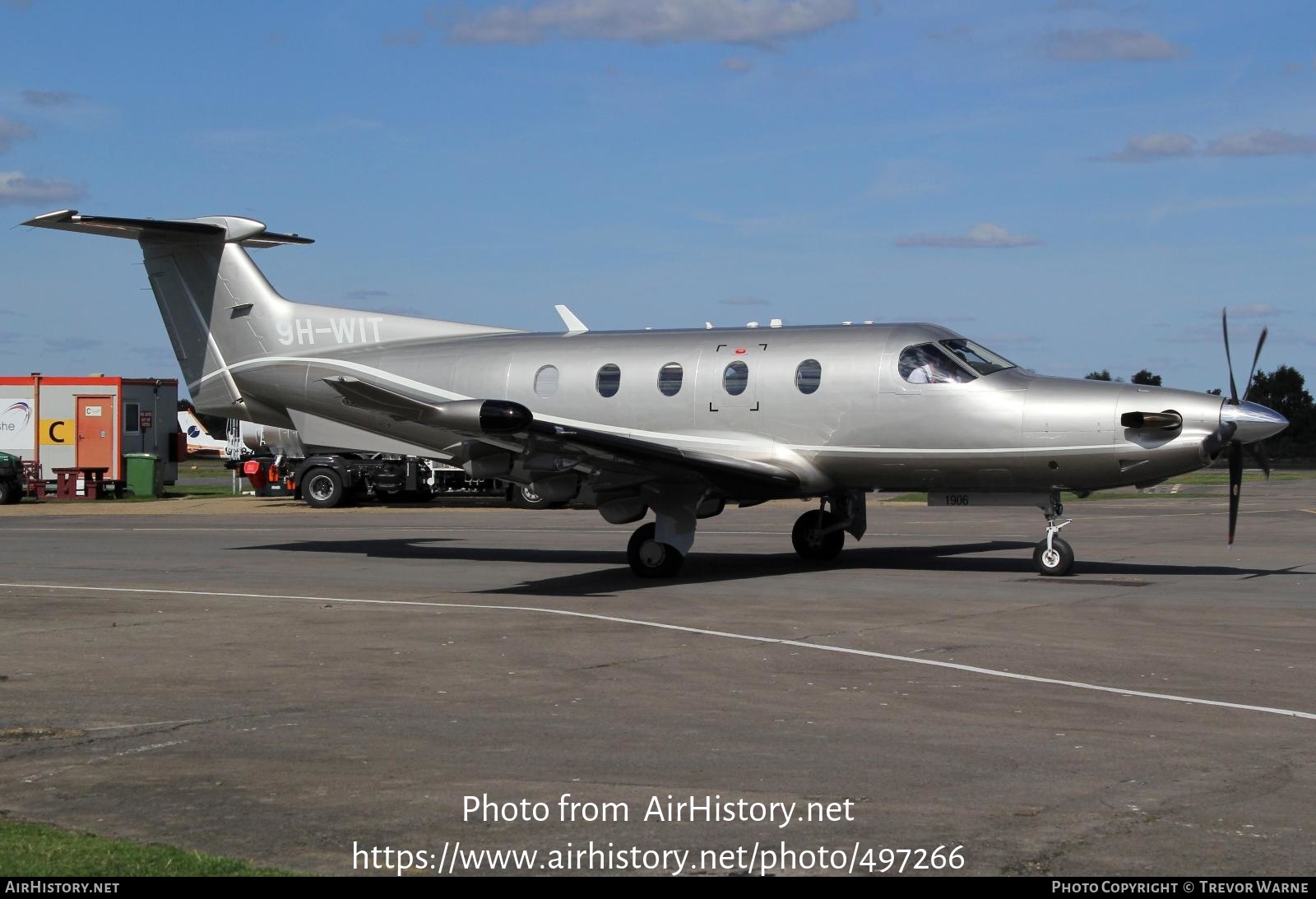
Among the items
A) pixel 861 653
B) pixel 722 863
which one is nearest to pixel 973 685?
pixel 861 653

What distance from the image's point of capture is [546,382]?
2059 cm

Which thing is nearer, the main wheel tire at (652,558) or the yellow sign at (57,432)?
the main wheel tire at (652,558)

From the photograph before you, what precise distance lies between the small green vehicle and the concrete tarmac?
21.4 meters

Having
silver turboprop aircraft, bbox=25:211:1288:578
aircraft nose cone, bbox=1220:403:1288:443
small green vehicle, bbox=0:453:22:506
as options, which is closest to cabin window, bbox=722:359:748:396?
silver turboprop aircraft, bbox=25:211:1288:578

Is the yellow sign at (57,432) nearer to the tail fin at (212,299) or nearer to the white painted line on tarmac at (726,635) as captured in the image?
the tail fin at (212,299)

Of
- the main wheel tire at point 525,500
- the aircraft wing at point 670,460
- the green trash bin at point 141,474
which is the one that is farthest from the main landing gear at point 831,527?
the green trash bin at point 141,474

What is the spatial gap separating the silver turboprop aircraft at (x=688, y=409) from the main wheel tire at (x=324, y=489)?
49.1 ft

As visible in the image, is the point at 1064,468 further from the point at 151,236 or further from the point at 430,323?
the point at 151,236

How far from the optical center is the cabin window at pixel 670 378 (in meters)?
19.6

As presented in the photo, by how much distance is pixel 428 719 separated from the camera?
9.02m

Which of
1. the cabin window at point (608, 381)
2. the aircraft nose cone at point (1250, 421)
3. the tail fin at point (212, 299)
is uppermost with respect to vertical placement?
the tail fin at point (212, 299)

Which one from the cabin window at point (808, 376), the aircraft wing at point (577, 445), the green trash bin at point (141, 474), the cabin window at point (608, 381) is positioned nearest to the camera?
the aircraft wing at point (577, 445)

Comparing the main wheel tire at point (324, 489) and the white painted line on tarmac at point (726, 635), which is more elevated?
the main wheel tire at point (324, 489)

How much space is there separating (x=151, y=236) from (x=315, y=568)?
682cm
